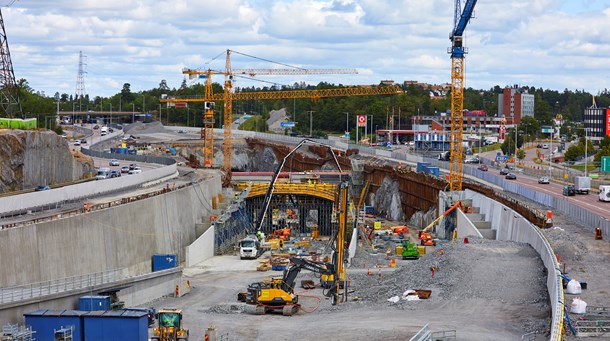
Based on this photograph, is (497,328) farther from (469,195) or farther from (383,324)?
(469,195)

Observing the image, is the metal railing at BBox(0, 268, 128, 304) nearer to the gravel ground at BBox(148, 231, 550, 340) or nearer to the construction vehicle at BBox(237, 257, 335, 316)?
the gravel ground at BBox(148, 231, 550, 340)

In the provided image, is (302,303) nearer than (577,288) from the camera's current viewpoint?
No

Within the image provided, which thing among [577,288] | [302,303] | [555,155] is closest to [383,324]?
[577,288]

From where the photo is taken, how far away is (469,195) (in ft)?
308

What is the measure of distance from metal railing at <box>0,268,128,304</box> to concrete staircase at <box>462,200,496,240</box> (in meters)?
28.1

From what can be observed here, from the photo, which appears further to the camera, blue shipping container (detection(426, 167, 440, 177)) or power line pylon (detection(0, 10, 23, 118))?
blue shipping container (detection(426, 167, 440, 177))

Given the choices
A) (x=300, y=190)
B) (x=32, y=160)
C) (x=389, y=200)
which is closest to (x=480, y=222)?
(x=300, y=190)

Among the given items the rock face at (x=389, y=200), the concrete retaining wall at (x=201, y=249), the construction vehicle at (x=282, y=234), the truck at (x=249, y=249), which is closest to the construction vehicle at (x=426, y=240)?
the construction vehicle at (x=282, y=234)

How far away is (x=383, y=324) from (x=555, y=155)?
5271 inches

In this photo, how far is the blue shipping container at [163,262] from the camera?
2680 inches

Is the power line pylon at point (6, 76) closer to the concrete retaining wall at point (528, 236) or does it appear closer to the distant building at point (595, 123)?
the concrete retaining wall at point (528, 236)

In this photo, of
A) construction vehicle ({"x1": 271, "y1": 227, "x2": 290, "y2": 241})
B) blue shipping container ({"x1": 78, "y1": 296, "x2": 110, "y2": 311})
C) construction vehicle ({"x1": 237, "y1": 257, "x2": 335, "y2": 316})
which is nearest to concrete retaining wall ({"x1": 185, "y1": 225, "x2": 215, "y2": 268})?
construction vehicle ({"x1": 271, "y1": 227, "x2": 290, "y2": 241})

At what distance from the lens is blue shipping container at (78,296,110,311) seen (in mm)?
50438

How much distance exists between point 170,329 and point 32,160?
36661mm
